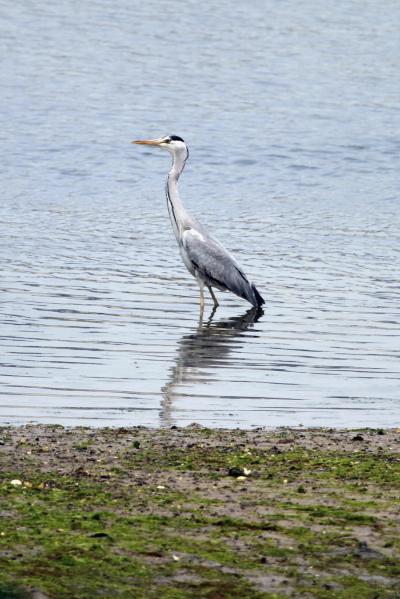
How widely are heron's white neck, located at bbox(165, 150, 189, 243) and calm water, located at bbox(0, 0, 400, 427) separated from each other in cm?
51

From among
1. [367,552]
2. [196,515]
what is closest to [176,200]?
[196,515]

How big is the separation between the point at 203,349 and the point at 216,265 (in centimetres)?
233

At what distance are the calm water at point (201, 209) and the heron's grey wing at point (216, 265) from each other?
0.79 ft

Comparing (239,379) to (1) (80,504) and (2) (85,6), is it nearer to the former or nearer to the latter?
(1) (80,504)

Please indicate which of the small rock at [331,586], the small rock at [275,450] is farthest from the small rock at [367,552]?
the small rock at [275,450]

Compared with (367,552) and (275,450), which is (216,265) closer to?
(275,450)

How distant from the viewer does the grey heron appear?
13.5 metres

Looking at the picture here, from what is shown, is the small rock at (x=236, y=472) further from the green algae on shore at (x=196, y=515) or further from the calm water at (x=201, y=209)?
the calm water at (x=201, y=209)

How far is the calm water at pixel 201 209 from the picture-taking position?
9.90m

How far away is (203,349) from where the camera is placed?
1155cm

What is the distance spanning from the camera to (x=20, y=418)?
28.0ft

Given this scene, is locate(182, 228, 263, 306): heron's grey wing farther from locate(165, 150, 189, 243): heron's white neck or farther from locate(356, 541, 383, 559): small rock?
locate(356, 541, 383, 559): small rock

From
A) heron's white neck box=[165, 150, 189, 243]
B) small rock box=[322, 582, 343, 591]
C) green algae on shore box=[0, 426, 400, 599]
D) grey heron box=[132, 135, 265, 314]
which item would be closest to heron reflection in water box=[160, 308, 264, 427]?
grey heron box=[132, 135, 265, 314]

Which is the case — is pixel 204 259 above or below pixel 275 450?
below
